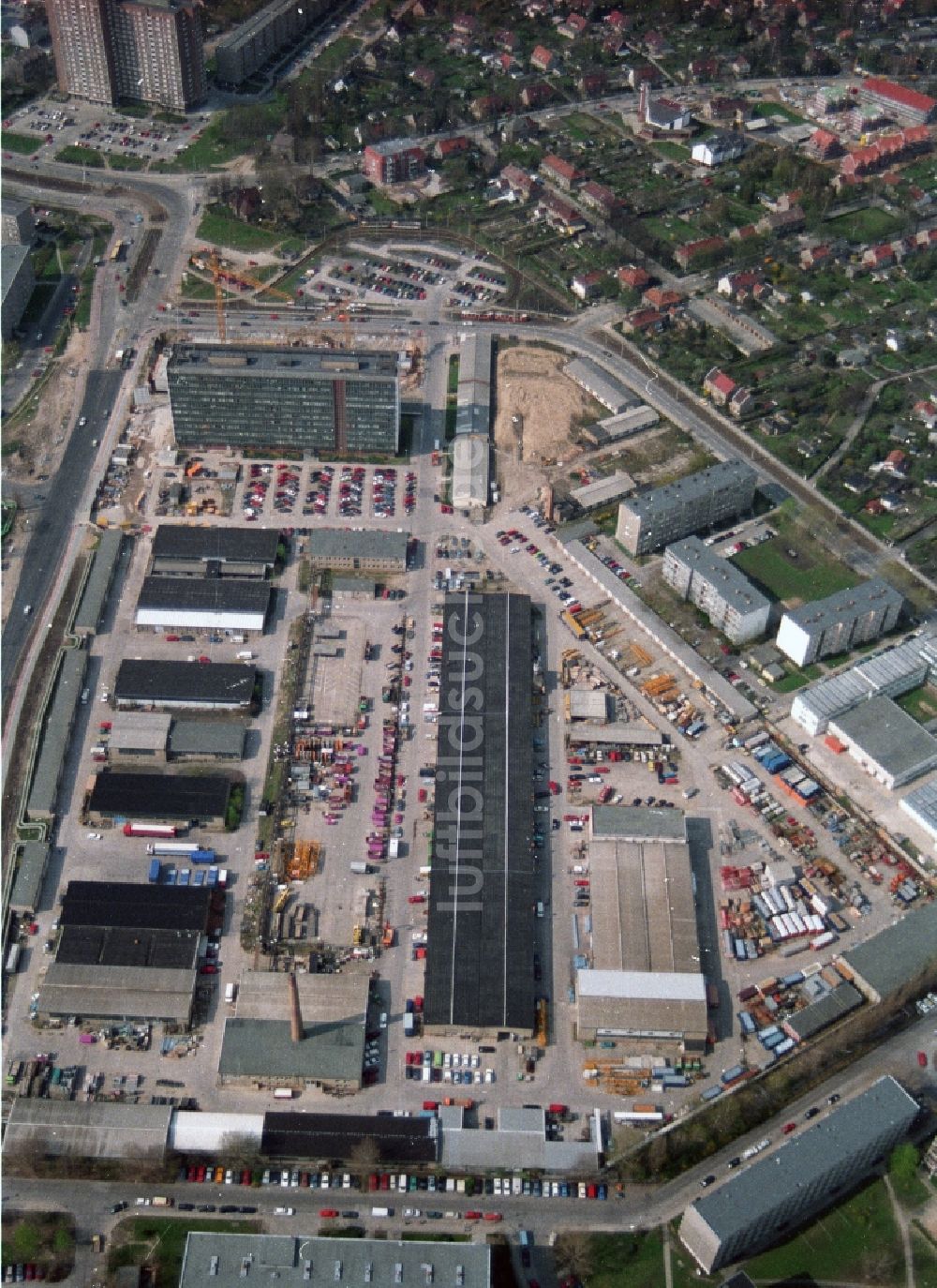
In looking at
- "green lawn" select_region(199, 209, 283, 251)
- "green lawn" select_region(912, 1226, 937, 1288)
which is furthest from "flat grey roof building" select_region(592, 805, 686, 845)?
"green lawn" select_region(199, 209, 283, 251)

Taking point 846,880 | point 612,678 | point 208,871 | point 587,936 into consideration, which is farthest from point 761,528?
point 208,871

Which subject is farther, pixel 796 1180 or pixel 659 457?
pixel 659 457

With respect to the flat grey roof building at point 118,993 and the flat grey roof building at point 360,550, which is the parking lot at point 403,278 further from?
the flat grey roof building at point 118,993

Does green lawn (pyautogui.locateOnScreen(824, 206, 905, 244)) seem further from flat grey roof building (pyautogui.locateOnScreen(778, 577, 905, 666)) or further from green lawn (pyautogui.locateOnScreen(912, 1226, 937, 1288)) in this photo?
green lawn (pyautogui.locateOnScreen(912, 1226, 937, 1288))

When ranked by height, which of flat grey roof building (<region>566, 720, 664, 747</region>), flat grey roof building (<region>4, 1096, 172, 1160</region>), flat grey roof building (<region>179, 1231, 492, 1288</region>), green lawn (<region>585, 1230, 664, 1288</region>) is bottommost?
green lawn (<region>585, 1230, 664, 1288</region>)

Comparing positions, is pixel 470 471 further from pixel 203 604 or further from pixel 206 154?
pixel 206 154

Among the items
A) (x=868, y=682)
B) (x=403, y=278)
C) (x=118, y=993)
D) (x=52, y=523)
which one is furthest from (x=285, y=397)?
A: (x=118, y=993)

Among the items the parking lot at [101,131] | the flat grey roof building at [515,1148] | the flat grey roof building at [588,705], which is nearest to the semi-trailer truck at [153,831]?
the flat grey roof building at [515,1148]

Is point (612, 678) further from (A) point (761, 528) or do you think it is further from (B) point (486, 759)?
(A) point (761, 528)
